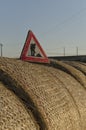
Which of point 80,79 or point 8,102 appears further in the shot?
point 80,79

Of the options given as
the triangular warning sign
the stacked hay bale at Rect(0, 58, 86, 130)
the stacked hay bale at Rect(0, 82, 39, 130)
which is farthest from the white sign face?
the stacked hay bale at Rect(0, 82, 39, 130)

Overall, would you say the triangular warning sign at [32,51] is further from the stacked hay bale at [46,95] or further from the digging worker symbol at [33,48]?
the stacked hay bale at [46,95]

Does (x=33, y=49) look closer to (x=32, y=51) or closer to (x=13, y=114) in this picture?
(x=32, y=51)

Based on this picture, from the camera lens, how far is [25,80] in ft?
12.9

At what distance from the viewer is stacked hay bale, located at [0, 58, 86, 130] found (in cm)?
366

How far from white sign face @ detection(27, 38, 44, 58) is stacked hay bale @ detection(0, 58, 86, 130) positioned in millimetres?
624

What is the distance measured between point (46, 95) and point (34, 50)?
1.84 metres

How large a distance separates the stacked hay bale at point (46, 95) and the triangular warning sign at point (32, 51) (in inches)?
23.4

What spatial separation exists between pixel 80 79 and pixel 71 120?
190cm

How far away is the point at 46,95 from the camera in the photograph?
411 centimetres

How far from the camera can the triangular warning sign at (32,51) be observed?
5597mm

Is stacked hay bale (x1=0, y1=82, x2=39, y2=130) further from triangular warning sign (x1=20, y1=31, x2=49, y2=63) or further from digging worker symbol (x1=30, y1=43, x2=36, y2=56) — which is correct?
digging worker symbol (x1=30, y1=43, x2=36, y2=56)

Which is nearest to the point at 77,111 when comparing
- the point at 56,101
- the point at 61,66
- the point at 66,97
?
the point at 66,97

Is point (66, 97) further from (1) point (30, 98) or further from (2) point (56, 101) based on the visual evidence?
(1) point (30, 98)
